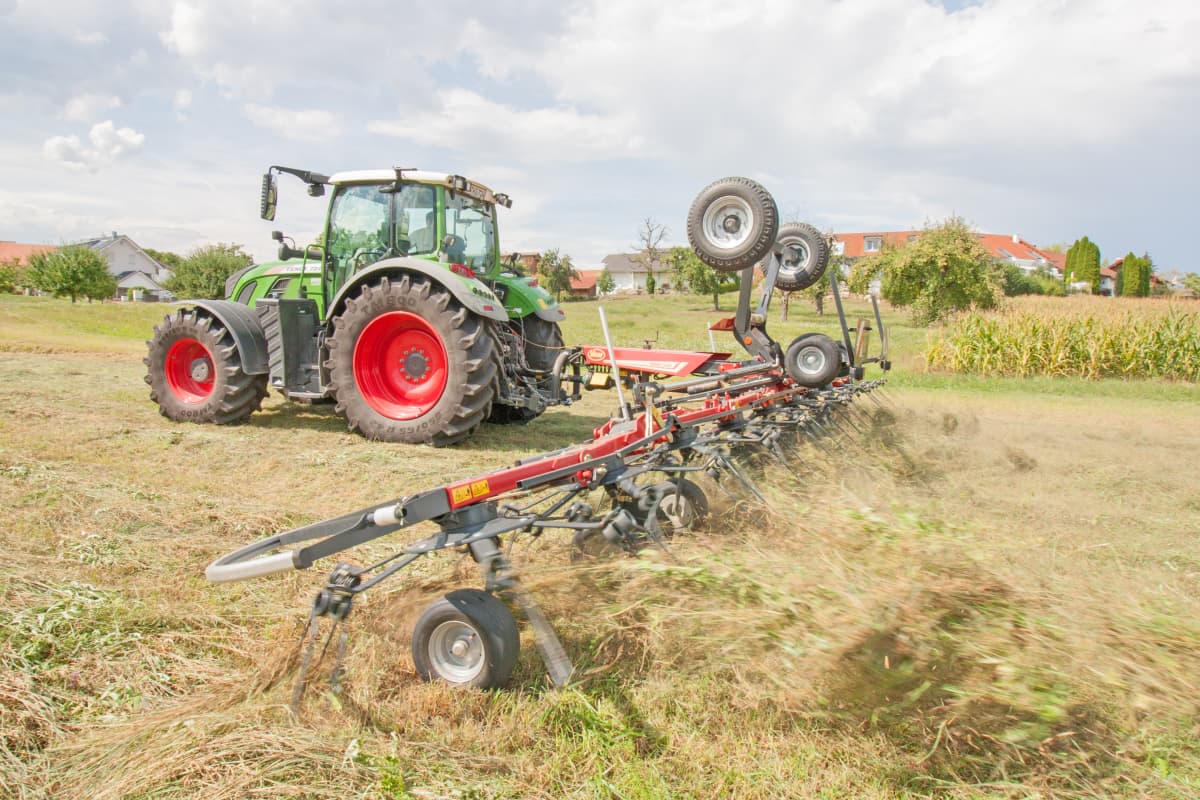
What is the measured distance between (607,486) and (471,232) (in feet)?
14.5

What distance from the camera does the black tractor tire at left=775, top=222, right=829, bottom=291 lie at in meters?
7.50

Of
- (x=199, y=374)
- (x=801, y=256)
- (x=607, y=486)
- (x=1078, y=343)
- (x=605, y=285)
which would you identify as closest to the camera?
(x=607, y=486)

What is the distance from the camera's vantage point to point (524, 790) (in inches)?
79.5

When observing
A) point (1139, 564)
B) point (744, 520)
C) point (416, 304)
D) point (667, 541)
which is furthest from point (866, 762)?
point (416, 304)

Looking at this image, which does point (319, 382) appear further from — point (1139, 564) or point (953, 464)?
point (1139, 564)

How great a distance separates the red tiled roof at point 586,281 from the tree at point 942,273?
4975 cm

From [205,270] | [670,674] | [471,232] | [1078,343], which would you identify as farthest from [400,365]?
[205,270]

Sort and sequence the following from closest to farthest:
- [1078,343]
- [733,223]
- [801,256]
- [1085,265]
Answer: [733,223], [801,256], [1078,343], [1085,265]

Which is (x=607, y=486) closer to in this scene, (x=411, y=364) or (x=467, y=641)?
(x=467, y=641)

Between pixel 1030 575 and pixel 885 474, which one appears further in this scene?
pixel 885 474

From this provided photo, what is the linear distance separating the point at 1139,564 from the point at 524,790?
330cm

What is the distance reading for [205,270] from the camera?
35.5 m

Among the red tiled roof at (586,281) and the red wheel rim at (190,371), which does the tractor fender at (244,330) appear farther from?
the red tiled roof at (586,281)

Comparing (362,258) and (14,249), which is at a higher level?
(14,249)
